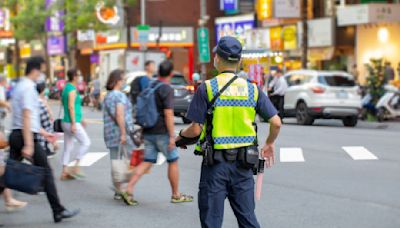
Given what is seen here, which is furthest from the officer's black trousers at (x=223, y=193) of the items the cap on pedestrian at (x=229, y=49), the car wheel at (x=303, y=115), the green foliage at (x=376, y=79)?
the green foliage at (x=376, y=79)

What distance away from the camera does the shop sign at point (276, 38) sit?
46697 mm

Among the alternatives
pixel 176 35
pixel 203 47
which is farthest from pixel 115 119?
pixel 176 35

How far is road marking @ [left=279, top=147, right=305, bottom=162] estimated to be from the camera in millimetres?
16745

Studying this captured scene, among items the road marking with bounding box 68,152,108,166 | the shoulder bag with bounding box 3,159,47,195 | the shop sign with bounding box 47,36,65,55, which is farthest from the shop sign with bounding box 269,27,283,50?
the shoulder bag with bounding box 3,159,47,195

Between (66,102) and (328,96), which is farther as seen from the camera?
(328,96)

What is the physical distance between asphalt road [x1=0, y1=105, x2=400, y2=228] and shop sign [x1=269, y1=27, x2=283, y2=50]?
28.0m

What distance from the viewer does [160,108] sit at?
11062 millimetres

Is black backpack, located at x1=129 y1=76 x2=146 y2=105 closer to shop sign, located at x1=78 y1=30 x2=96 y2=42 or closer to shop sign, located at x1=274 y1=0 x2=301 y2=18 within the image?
shop sign, located at x1=274 y1=0 x2=301 y2=18

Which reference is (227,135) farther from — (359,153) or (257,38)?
(257,38)

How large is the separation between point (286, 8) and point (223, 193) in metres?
35.6

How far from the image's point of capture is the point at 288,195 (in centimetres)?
1202

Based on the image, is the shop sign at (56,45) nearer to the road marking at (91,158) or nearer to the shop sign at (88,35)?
the shop sign at (88,35)

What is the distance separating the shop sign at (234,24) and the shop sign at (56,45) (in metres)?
19.5

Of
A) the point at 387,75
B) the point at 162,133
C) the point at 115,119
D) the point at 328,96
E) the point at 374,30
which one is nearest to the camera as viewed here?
the point at 162,133
